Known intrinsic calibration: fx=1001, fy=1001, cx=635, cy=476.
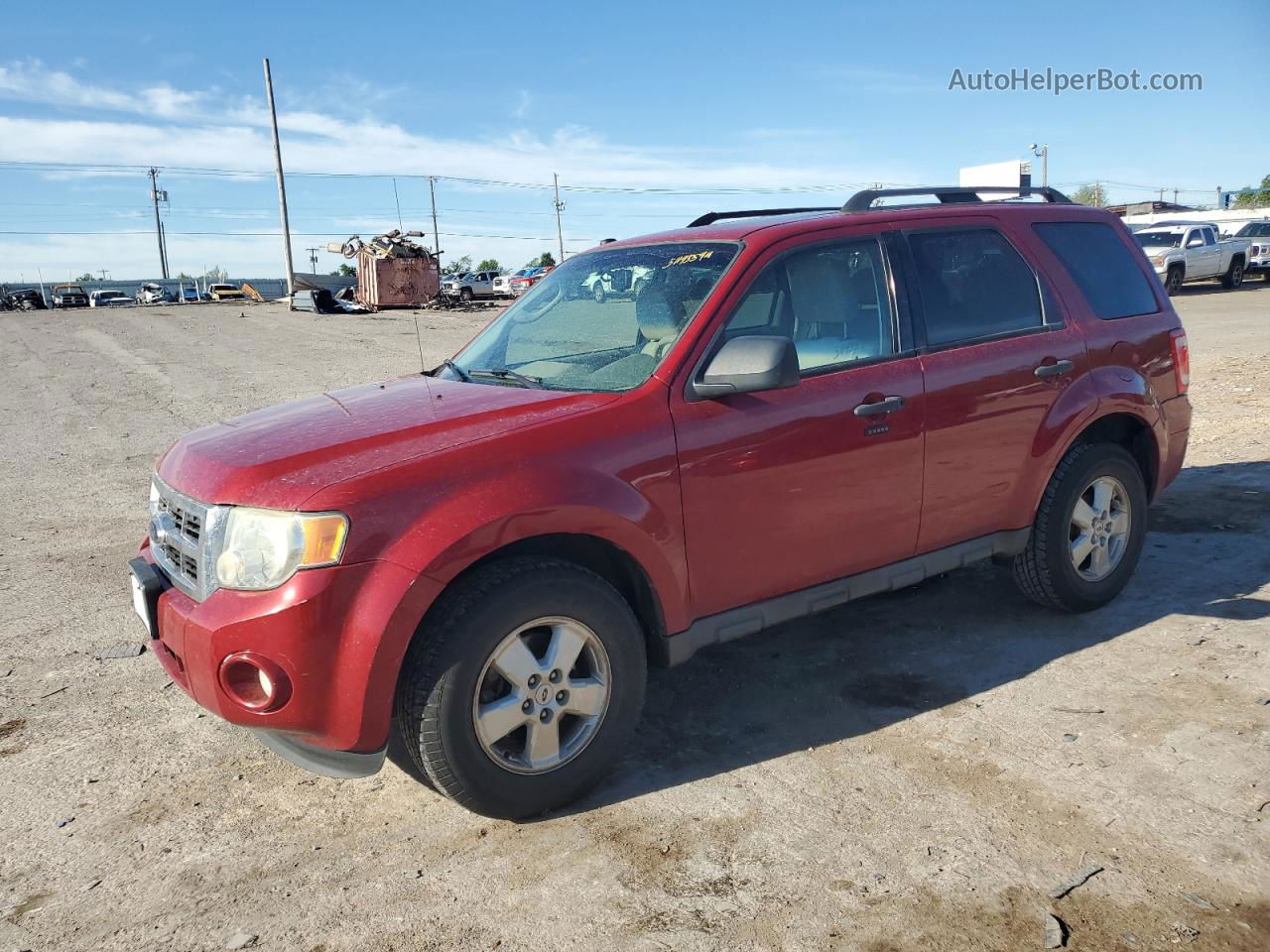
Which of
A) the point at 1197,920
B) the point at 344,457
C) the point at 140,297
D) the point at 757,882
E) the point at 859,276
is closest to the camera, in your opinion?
the point at 1197,920

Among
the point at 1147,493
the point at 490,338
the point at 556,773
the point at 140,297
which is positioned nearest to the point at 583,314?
the point at 490,338

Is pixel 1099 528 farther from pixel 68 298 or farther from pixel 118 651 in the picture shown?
pixel 68 298

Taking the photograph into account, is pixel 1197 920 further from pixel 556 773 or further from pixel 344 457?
pixel 344 457

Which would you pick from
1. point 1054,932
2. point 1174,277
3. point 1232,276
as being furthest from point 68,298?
point 1054,932

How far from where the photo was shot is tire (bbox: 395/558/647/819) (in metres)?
2.93

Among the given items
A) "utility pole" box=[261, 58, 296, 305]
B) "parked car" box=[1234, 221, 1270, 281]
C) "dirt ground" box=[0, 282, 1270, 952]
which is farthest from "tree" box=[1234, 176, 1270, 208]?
"dirt ground" box=[0, 282, 1270, 952]

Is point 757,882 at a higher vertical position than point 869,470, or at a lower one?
lower

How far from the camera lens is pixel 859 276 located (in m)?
4.05

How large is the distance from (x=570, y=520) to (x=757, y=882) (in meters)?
1.17

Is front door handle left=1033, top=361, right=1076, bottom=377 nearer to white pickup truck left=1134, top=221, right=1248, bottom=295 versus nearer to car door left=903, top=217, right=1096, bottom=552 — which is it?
car door left=903, top=217, right=1096, bottom=552

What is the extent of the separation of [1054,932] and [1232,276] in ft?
105

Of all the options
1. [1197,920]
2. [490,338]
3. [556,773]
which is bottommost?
[1197,920]

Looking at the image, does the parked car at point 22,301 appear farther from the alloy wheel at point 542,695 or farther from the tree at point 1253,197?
the tree at point 1253,197

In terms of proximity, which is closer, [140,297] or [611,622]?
[611,622]
